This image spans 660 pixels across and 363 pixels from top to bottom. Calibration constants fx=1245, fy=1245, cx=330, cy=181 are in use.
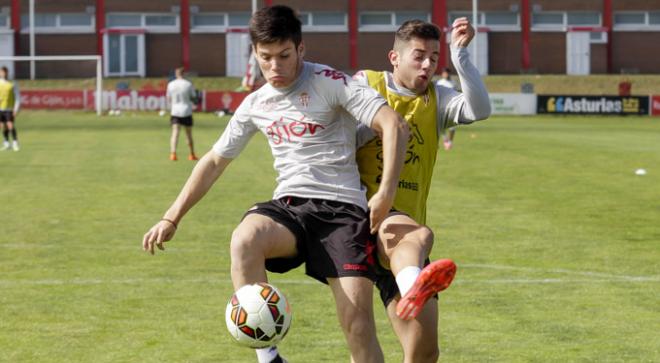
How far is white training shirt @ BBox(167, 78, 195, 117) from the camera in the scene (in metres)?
29.2

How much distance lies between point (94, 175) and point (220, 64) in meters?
52.4

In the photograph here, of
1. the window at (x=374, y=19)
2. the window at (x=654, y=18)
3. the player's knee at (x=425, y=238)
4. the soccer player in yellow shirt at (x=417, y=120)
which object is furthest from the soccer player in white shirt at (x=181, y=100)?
the window at (x=654, y=18)

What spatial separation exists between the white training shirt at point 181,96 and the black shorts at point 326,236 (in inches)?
895

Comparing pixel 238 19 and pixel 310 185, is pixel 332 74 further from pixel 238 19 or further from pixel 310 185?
pixel 238 19

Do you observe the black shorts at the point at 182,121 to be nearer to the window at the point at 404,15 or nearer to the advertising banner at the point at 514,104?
the advertising banner at the point at 514,104

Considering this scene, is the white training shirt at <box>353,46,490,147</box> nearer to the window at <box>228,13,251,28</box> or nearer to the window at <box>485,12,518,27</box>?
the window at <box>228,13,251,28</box>

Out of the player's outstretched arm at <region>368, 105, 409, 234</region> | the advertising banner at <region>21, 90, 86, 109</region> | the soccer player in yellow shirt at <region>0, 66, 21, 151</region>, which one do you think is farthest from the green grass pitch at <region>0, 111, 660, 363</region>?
the advertising banner at <region>21, 90, 86, 109</region>

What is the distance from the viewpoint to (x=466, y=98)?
6.89m

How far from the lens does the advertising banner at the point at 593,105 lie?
183 ft

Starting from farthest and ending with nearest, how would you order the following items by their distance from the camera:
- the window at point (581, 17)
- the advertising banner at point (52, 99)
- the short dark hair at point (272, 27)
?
the window at point (581, 17) < the advertising banner at point (52, 99) < the short dark hair at point (272, 27)

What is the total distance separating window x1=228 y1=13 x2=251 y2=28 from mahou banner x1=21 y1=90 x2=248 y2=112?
1681 cm

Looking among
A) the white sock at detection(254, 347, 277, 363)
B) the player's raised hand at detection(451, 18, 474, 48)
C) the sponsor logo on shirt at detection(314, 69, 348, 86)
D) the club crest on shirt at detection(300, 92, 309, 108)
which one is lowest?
the white sock at detection(254, 347, 277, 363)

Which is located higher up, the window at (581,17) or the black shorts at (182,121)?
the window at (581,17)

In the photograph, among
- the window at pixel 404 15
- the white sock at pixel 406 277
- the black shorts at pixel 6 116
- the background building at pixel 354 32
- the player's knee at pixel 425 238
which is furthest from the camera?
the window at pixel 404 15
